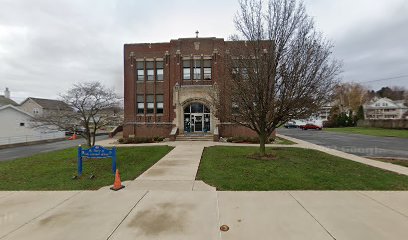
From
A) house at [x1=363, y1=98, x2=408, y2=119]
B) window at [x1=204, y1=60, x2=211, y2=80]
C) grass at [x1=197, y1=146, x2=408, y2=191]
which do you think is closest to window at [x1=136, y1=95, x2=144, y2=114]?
window at [x1=204, y1=60, x2=211, y2=80]

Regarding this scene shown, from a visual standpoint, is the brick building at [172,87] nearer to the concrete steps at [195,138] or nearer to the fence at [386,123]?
the concrete steps at [195,138]

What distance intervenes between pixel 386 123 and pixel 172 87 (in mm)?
42271

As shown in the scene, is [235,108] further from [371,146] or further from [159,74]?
[159,74]

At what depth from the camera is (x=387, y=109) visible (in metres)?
80.4

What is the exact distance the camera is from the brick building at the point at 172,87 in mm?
21938

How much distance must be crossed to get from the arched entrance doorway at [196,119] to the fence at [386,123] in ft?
120

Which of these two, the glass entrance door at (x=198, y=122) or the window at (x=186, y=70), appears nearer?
the window at (x=186, y=70)

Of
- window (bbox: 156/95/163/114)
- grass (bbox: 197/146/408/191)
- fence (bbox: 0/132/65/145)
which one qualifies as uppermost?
window (bbox: 156/95/163/114)

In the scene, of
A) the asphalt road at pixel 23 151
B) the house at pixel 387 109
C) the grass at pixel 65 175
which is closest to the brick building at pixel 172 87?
the asphalt road at pixel 23 151

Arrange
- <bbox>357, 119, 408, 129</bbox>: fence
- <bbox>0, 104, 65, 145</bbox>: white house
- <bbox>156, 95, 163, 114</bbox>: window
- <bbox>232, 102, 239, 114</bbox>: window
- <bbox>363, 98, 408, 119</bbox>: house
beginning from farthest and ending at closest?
<bbox>363, 98, 408, 119</bbox>: house → <bbox>357, 119, 408, 129</bbox>: fence → <bbox>0, 104, 65, 145</bbox>: white house → <bbox>156, 95, 163, 114</bbox>: window → <bbox>232, 102, 239, 114</bbox>: window

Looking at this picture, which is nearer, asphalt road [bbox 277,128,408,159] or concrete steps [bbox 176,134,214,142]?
asphalt road [bbox 277,128,408,159]

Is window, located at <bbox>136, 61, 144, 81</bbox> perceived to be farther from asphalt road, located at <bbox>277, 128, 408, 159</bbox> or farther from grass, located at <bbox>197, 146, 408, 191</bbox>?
asphalt road, located at <bbox>277, 128, 408, 159</bbox>

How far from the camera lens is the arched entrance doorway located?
22.7 meters

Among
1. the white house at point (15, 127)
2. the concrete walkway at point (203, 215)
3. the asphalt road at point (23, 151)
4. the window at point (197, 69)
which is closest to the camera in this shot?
the concrete walkway at point (203, 215)
